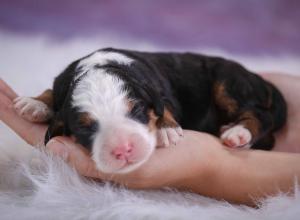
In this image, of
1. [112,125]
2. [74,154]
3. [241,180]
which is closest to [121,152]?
[112,125]

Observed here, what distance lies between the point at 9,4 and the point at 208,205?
217cm

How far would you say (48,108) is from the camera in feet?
7.41

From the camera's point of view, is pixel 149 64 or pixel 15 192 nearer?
pixel 15 192

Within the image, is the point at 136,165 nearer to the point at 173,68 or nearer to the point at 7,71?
the point at 173,68

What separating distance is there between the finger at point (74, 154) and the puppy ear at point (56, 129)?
11cm

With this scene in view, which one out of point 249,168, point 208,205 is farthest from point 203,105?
point 208,205

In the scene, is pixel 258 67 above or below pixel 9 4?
below

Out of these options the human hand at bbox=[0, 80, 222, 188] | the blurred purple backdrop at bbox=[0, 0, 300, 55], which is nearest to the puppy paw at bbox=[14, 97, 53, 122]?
→ the human hand at bbox=[0, 80, 222, 188]

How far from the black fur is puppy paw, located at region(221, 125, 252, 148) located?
0.11 meters

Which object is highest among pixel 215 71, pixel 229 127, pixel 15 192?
pixel 215 71

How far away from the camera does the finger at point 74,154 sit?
1.85m

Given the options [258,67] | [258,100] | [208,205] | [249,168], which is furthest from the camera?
[258,67]

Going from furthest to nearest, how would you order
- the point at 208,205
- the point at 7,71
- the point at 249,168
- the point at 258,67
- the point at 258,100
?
the point at 258,67 → the point at 7,71 → the point at 258,100 → the point at 249,168 → the point at 208,205

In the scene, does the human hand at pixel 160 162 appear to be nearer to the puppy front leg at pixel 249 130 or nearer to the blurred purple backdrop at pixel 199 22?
the puppy front leg at pixel 249 130
